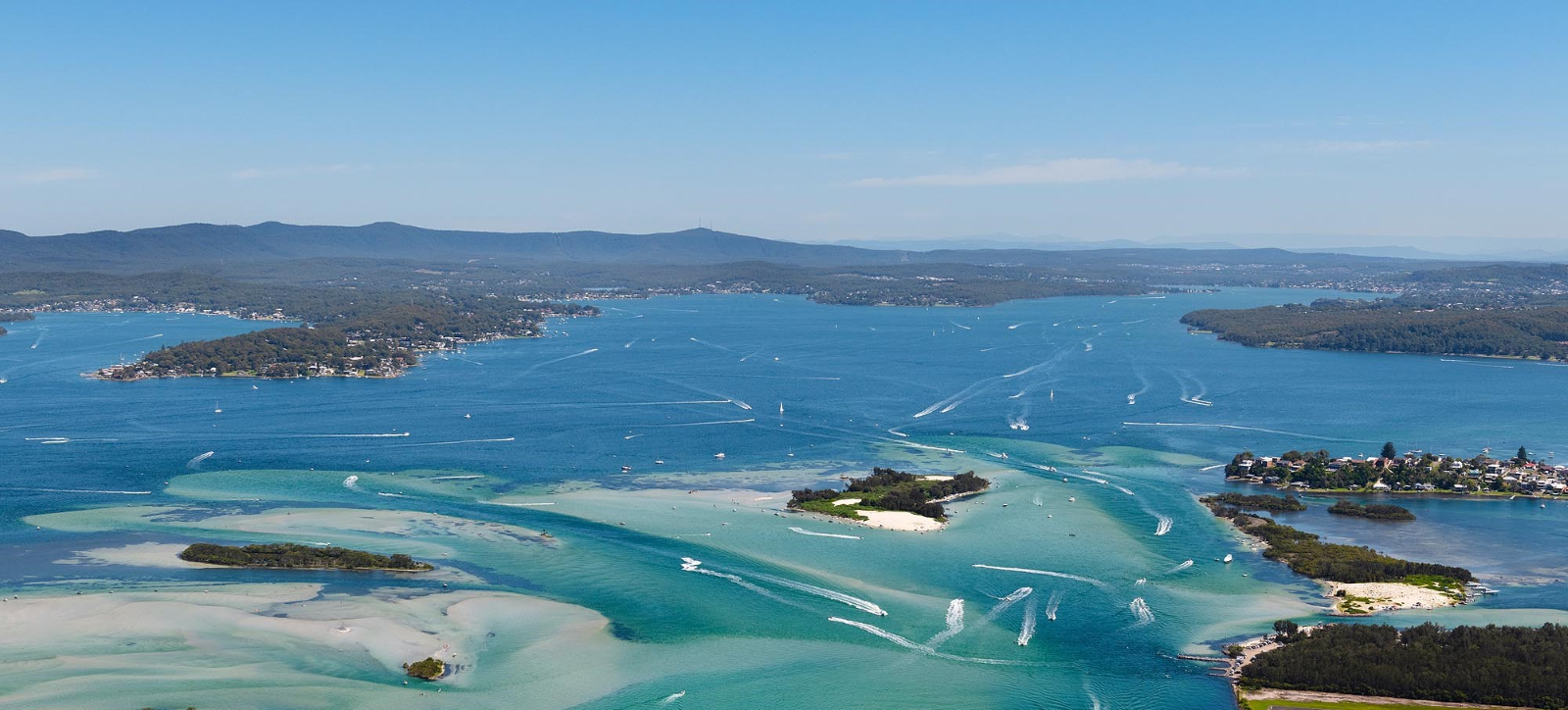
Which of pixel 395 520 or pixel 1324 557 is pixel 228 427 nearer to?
pixel 395 520

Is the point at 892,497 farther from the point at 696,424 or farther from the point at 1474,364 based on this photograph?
the point at 1474,364

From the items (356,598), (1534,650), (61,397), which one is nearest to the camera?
(1534,650)

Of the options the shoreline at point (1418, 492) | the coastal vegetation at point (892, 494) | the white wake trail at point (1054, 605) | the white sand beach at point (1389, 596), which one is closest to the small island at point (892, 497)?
the coastal vegetation at point (892, 494)

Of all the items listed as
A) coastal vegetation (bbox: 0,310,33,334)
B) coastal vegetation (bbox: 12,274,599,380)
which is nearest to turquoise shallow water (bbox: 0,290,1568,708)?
coastal vegetation (bbox: 12,274,599,380)

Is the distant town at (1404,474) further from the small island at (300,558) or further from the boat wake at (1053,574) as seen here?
the small island at (300,558)

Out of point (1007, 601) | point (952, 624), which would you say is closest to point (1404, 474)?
point (1007, 601)

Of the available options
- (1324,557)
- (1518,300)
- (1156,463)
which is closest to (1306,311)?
(1518,300)

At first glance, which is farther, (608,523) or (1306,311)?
(1306,311)
